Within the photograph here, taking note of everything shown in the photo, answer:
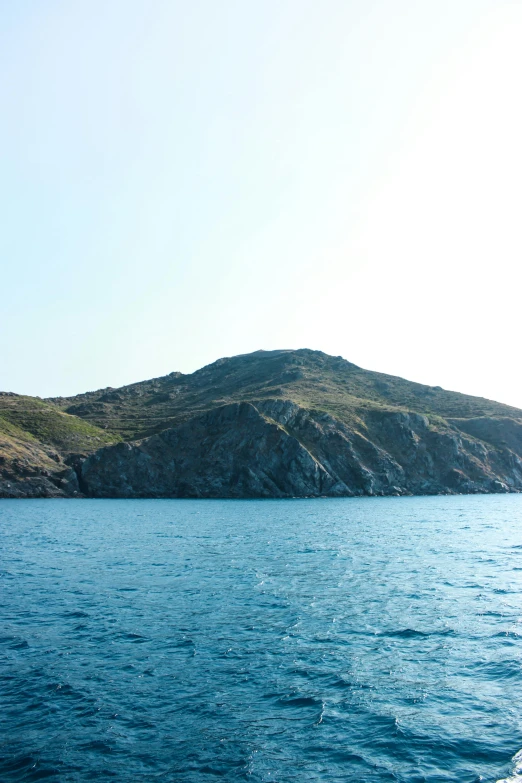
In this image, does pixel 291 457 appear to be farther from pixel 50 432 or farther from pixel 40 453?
pixel 50 432

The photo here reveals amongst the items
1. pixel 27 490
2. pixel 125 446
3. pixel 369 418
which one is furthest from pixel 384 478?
pixel 27 490

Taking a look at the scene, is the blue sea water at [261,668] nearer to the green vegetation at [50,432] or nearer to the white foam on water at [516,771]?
the white foam on water at [516,771]

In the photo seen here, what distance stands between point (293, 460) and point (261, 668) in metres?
133

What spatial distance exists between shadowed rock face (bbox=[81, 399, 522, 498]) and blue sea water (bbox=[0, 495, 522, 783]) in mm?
103392

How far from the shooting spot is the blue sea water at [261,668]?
716 inches

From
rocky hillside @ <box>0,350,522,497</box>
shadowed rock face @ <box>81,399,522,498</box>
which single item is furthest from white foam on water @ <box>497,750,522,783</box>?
rocky hillside @ <box>0,350,522,497</box>

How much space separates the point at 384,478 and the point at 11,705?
487 ft

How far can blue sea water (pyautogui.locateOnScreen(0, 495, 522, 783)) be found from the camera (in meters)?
18.2

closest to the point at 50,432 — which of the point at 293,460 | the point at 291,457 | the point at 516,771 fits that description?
the point at 291,457

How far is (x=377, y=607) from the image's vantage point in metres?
35.6

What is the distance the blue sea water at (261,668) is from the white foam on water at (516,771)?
4.5 inches

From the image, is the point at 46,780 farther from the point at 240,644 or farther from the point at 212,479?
the point at 212,479

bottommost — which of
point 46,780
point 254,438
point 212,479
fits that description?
point 46,780

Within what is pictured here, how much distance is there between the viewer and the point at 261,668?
25594mm
